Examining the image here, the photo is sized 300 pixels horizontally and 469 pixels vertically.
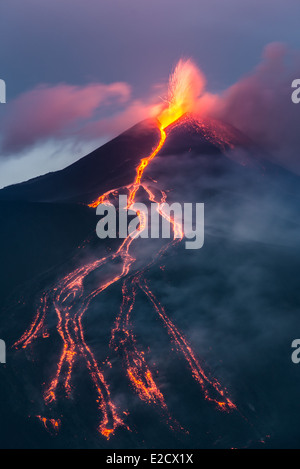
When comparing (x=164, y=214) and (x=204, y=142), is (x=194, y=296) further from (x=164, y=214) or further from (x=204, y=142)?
(x=204, y=142)

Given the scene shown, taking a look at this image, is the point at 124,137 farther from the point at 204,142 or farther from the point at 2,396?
→ the point at 2,396

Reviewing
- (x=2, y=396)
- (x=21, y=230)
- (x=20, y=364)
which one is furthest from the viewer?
(x=21, y=230)

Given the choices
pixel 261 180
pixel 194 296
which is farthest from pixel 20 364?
pixel 261 180
